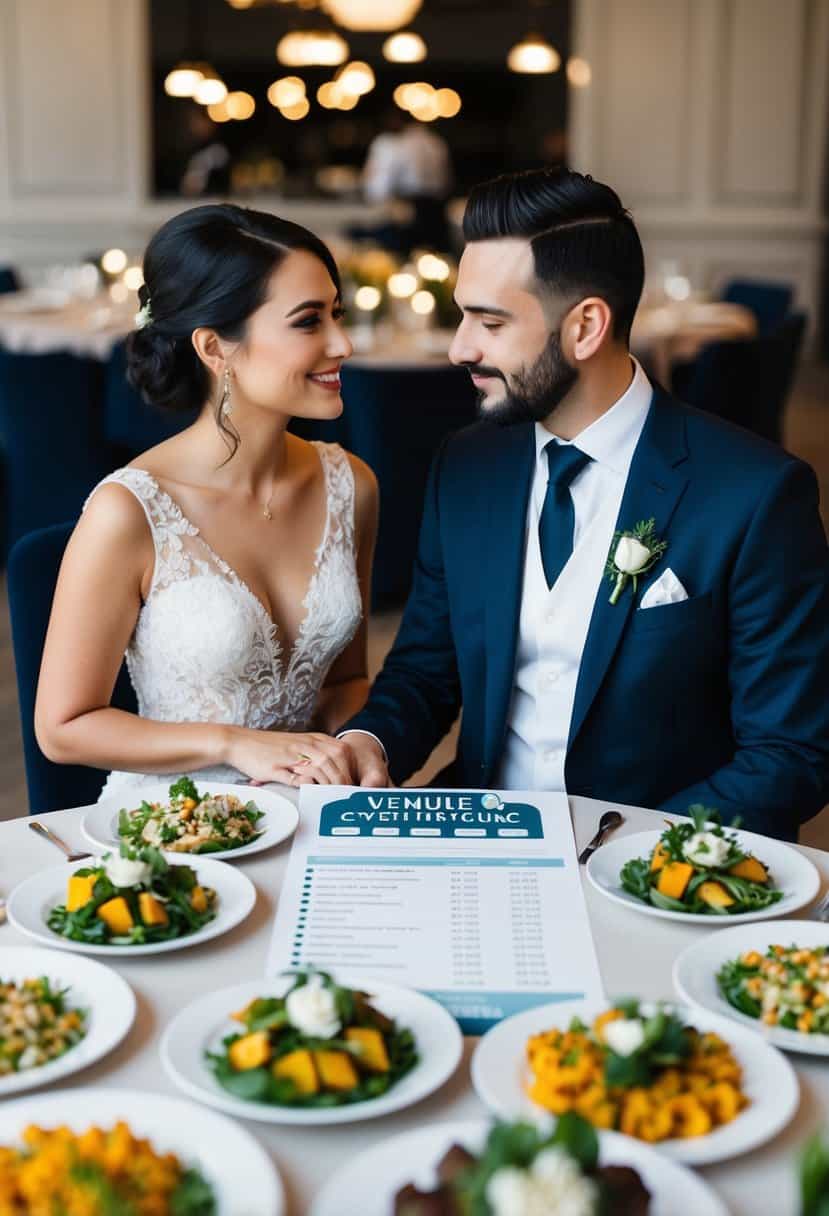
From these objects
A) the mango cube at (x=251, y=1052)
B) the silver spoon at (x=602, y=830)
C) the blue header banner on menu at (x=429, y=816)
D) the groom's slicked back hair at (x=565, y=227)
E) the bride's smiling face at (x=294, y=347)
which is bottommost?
the blue header banner on menu at (x=429, y=816)

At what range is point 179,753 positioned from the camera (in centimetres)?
213

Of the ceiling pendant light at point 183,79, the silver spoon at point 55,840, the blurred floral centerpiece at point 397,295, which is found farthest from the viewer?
the ceiling pendant light at point 183,79

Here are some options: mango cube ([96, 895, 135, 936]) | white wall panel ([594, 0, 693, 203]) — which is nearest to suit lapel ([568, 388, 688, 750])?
mango cube ([96, 895, 135, 936])

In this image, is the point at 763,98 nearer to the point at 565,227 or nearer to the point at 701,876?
the point at 565,227

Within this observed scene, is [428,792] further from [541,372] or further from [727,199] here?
[727,199]

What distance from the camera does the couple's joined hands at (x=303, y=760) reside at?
1940mm

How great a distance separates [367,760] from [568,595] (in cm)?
44

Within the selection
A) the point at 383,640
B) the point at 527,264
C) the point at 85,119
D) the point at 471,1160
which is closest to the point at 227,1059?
the point at 471,1160

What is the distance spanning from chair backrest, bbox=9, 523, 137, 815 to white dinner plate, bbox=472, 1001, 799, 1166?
122 cm

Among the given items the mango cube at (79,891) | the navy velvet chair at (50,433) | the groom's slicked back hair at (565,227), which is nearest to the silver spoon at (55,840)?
the mango cube at (79,891)

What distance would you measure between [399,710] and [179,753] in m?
0.40

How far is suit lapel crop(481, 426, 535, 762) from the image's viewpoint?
89.4 inches

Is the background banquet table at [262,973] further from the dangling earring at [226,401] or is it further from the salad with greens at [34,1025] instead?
the dangling earring at [226,401]

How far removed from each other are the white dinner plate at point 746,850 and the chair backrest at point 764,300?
650cm
